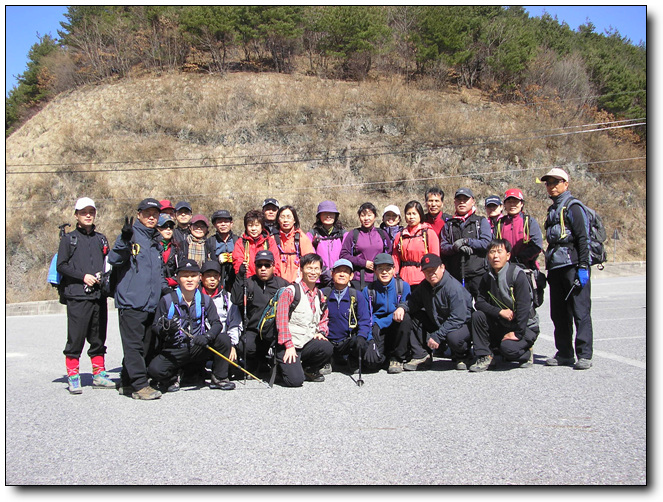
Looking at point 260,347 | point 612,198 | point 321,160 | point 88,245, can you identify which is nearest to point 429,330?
point 260,347

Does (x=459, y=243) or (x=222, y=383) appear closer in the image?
(x=222, y=383)

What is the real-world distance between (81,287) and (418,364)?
405 centimetres

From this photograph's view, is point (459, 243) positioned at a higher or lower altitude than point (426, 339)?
higher

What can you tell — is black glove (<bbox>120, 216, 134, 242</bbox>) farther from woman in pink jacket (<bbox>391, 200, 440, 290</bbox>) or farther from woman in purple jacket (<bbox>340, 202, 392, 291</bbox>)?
woman in pink jacket (<bbox>391, 200, 440, 290</bbox>)

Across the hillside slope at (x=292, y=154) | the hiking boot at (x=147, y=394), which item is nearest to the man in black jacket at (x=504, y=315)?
the hiking boot at (x=147, y=394)

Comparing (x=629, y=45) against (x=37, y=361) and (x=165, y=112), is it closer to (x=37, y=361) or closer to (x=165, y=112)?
(x=165, y=112)

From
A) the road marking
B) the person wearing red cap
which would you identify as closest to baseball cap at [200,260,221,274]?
the person wearing red cap

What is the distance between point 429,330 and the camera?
21.9 feet

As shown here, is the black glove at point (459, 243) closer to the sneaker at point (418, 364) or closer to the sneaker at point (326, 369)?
the sneaker at point (418, 364)

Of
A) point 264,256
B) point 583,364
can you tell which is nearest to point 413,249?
point 264,256

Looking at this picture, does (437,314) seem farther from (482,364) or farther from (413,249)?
(413,249)

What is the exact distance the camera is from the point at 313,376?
6.16 m

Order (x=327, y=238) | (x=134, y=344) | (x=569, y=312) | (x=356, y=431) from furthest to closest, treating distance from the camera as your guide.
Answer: (x=327, y=238) → (x=569, y=312) → (x=134, y=344) → (x=356, y=431)

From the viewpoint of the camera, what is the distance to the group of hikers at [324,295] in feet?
18.9
